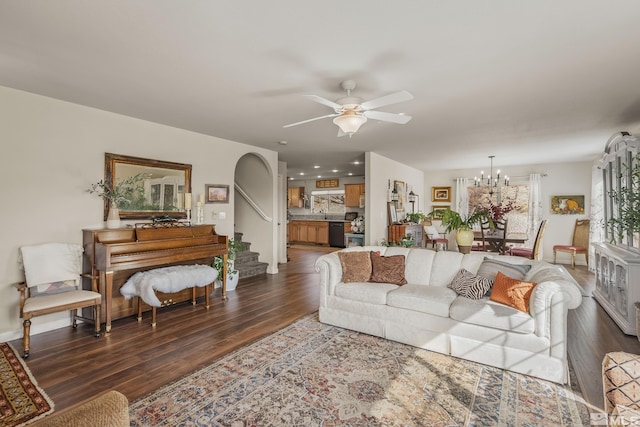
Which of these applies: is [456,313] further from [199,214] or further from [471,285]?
[199,214]

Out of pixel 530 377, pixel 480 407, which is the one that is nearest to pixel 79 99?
pixel 480 407

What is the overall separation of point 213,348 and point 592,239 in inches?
307

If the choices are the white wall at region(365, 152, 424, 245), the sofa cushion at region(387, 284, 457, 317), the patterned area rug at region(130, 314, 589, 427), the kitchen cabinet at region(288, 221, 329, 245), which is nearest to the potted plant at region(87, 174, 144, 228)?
the patterned area rug at region(130, 314, 589, 427)

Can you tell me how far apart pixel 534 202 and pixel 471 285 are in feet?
21.8

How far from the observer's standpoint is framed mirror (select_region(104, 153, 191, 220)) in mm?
3932

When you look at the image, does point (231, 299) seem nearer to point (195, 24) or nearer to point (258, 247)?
point (258, 247)

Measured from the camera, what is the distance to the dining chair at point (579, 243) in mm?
7035

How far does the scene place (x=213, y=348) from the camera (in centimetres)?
299

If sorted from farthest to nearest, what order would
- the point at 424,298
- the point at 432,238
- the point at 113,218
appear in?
the point at 432,238 → the point at 113,218 → the point at 424,298

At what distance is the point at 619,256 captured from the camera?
3699 millimetres

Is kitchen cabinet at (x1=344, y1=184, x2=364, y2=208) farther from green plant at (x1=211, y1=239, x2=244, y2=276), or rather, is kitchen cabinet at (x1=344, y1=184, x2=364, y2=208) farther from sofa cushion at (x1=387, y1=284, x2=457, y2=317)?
sofa cushion at (x1=387, y1=284, x2=457, y2=317)

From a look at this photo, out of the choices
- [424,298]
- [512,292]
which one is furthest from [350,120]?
[512,292]

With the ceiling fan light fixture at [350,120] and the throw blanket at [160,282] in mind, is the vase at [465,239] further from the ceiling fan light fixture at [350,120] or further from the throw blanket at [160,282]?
the throw blanket at [160,282]

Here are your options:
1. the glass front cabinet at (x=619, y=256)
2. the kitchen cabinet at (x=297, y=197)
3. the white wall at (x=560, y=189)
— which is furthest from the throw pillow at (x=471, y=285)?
the kitchen cabinet at (x=297, y=197)
